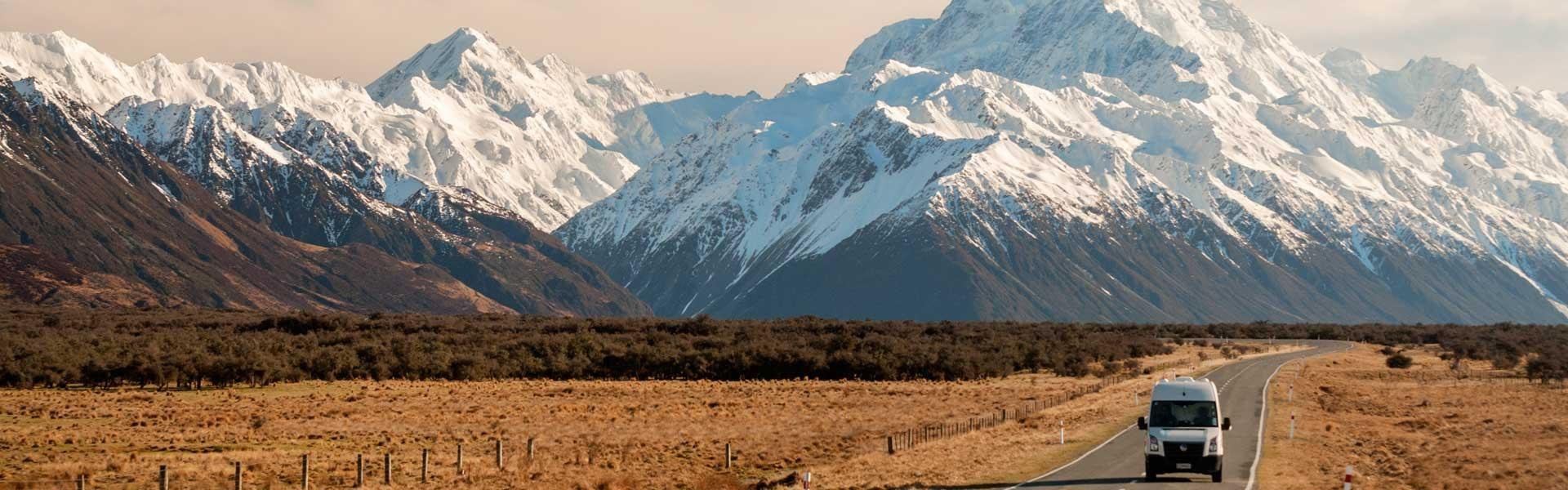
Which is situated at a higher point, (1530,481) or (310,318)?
(310,318)

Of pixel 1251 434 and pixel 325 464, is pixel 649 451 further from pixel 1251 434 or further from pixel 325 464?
pixel 1251 434

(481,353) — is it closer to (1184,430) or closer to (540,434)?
(540,434)

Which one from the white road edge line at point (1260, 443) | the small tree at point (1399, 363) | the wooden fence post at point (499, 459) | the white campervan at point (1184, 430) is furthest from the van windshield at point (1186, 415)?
the small tree at point (1399, 363)

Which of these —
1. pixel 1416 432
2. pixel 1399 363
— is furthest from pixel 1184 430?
pixel 1399 363

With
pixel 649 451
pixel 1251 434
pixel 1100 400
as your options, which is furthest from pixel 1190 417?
pixel 1100 400

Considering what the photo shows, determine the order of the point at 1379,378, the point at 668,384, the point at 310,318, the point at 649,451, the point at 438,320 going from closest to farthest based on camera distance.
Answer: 1. the point at 649,451
2. the point at 668,384
3. the point at 1379,378
4. the point at 310,318
5. the point at 438,320

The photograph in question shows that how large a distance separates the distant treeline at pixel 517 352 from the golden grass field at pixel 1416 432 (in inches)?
590

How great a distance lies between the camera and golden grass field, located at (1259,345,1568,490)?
2265 inches

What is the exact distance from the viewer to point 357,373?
11581cm

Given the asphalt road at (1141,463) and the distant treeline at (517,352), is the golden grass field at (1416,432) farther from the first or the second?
the distant treeline at (517,352)

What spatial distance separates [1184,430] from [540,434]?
31.7 metres

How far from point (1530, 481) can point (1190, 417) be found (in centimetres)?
1203

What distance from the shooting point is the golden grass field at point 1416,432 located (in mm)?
57531

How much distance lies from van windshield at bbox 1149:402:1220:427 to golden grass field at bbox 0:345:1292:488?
17.4 ft
